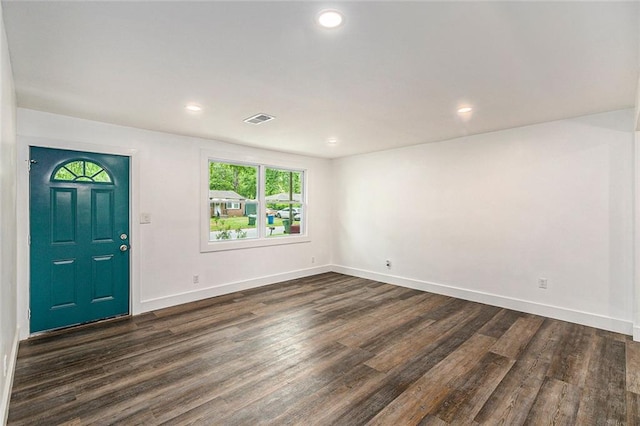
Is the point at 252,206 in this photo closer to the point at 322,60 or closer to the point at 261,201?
the point at 261,201

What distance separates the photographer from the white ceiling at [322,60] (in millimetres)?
1735

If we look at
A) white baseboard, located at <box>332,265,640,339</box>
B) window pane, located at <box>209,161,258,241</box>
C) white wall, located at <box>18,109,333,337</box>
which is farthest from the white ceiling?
white baseboard, located at <box>332,265,640,339</box>

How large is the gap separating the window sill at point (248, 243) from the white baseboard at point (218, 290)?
22.6 inches

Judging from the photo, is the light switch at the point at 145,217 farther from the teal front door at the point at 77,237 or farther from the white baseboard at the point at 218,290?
the white baseboard at the point at 218,290

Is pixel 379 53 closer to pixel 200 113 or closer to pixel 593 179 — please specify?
pixel 200 113

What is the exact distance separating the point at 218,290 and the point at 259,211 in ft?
4.93

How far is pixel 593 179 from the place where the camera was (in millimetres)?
3641

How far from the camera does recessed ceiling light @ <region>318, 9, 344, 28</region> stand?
5.63 feet

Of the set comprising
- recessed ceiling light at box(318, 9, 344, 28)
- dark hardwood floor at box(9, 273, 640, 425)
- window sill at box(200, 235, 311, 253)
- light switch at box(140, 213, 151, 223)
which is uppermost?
recessed ceiling light at box(318, 9, 344, 28)

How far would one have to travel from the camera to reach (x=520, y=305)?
4.19 metres

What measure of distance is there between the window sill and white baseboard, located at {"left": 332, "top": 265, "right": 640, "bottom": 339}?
5.03 ft

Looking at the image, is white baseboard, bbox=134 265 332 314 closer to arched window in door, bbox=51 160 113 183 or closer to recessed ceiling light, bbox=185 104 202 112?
arched window in door, bbox=51 160 113 183

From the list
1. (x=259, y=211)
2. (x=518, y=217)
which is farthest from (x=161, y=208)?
(x=518, y=217)

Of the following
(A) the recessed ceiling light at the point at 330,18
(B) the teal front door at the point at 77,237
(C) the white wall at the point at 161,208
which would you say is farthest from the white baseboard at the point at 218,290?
(A) the recessed ceiling light at the point at 330,18
